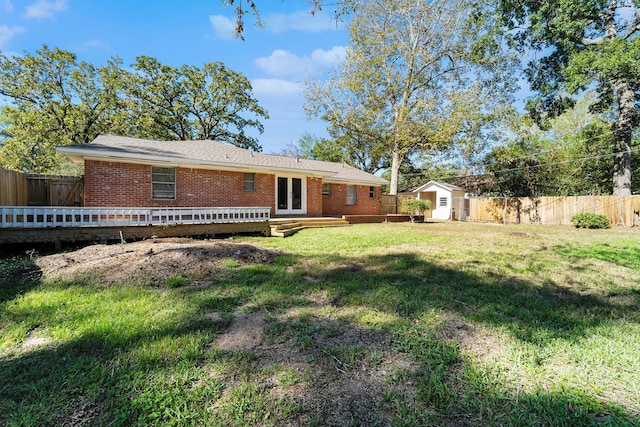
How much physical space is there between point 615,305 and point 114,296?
6564 mm

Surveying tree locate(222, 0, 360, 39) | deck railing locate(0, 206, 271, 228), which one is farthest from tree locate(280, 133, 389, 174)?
tree locate(222, 0, 360, 39)

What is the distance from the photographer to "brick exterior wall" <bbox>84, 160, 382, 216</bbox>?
9781mm

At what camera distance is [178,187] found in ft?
36.7

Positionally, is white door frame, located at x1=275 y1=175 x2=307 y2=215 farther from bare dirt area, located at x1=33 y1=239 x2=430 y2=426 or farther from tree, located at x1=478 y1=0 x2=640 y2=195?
tree, located at x1=478 y1=0 x2=640 y2=195

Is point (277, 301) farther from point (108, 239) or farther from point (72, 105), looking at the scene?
point (72, 105)

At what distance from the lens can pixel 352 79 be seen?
2025 cm

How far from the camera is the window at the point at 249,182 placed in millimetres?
12845

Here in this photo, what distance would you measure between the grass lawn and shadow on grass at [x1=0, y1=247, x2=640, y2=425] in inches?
0.5

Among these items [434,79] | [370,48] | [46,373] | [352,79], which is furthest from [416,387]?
[434,79]

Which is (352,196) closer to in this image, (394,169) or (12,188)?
(394,169)

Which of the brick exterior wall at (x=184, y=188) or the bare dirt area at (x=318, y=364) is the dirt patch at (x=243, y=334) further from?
the brick exterior wall at (x=184, y=188)

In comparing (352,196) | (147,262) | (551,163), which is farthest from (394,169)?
(147,262)

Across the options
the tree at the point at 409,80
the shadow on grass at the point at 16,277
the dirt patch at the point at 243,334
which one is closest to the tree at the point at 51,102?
the tree at the point at 409,80

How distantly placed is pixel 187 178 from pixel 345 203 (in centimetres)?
954
